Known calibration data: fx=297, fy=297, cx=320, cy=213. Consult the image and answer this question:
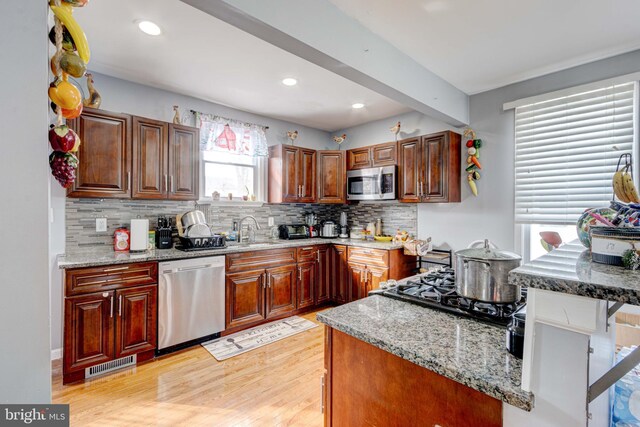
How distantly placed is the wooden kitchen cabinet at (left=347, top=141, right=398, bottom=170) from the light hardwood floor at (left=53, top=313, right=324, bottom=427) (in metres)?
2.41

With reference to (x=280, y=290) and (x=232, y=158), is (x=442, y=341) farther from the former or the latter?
(x=232, y=158)

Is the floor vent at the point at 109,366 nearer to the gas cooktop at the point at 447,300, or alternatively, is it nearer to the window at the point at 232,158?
the window at the point at 232,158

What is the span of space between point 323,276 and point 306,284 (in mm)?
303

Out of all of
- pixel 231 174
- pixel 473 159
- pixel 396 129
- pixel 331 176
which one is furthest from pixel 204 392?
pixel 396 129


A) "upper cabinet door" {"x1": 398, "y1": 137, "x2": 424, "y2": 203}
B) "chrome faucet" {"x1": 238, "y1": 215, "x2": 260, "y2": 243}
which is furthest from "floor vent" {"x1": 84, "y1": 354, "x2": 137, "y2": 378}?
"upper cabinet door" {"x1": 398, "y1": 137, "x2": 424, "y2": 203}

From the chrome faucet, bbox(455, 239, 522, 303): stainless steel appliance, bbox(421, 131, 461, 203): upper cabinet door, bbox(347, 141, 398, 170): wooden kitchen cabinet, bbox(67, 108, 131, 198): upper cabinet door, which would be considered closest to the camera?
bbox(455, 239, 522, 303): stainless steel appliance

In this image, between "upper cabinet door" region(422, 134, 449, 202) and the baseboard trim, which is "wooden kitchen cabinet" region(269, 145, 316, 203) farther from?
the baseboard trim

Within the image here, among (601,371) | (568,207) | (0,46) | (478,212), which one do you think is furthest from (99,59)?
(568,207)

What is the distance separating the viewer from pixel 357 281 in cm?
374

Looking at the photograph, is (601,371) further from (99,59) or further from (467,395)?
(99,59)

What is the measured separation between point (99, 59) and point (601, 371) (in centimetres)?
356

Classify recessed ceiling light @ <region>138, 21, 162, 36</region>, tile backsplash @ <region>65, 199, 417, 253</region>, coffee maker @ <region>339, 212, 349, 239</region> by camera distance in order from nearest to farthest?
1. recessed ceiling light @ <region>138, 21, 162, 36</region>
2. tile backsplash @ <region>65, 199, 417, 253</region>
3. coffee maker @ <region>339, 212, 349, 239</region>

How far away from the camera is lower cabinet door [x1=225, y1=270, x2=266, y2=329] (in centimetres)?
305

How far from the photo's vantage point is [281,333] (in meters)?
3.14
